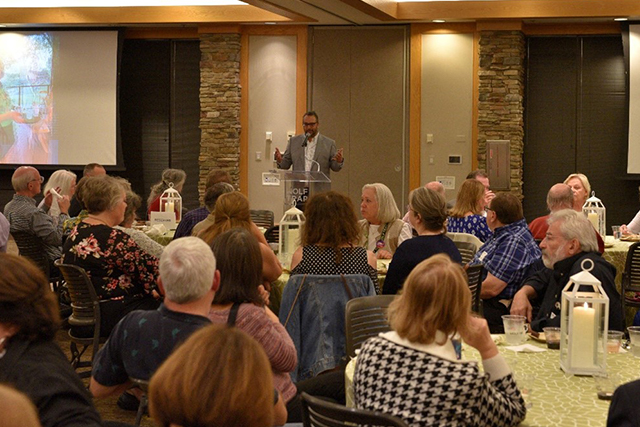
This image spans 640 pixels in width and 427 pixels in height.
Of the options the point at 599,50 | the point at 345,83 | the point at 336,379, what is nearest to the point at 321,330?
the point at 336,379

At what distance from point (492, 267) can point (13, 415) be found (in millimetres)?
4762

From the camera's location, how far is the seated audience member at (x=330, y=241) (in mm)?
4883

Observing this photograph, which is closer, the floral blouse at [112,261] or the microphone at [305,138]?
the floral blouse at [112,261]

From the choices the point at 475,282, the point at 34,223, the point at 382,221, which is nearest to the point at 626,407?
the point at 475,282

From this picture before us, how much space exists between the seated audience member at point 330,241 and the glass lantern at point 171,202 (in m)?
3.87

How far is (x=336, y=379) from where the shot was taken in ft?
14.1

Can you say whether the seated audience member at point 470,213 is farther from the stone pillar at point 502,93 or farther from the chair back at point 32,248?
the stone pillar at point 502,93

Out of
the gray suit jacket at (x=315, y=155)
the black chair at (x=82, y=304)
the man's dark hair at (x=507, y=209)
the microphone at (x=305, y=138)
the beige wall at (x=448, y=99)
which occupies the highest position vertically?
the beige wall at (x=448, y=99)

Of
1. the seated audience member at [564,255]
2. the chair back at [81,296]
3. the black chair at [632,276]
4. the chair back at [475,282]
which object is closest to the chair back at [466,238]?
the chair back at [475,282]

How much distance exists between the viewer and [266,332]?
3.32 metres

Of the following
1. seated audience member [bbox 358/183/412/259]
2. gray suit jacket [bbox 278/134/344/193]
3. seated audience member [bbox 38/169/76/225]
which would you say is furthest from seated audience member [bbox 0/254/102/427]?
gray suit jacket [bbox 278/134/344/193]

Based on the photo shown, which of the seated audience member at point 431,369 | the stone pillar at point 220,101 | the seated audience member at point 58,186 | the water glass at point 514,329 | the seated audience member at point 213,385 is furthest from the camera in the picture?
the stone pillar at point 220,101

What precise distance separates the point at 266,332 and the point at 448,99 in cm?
952

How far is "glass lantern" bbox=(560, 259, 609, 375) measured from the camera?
3.28 meters
